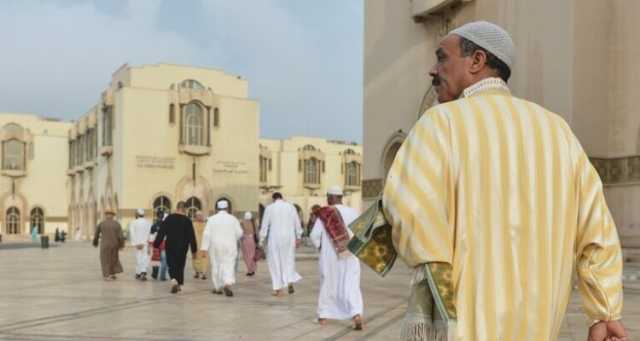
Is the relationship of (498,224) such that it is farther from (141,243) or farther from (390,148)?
(390,148)

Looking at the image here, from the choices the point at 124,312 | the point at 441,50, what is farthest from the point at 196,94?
the point at 441,50

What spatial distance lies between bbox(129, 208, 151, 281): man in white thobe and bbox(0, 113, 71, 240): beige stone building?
37925 millimetres

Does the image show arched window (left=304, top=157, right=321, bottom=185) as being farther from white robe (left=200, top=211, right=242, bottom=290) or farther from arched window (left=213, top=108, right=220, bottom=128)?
white robe (left=200, top=211, right=242, bottom=290)

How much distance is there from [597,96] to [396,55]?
655 cm

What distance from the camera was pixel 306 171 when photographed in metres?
55.9

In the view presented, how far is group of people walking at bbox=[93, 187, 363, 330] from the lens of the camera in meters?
7.65

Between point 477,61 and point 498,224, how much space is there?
475mm

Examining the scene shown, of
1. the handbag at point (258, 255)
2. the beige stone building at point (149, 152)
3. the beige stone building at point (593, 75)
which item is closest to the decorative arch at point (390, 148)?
the beige stone building at point (593, 75)

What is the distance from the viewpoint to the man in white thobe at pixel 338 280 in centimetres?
747

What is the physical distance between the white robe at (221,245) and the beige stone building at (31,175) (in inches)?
1638

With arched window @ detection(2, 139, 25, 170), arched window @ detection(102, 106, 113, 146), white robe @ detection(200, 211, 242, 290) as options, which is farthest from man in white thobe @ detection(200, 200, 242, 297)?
arched window @ detection(2, 139, 25, 170)

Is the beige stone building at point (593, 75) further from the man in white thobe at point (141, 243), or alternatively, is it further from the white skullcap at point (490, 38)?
the white skullcap at point (490, 38)

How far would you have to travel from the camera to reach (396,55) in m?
19.1

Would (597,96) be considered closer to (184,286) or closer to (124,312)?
(184,286)
